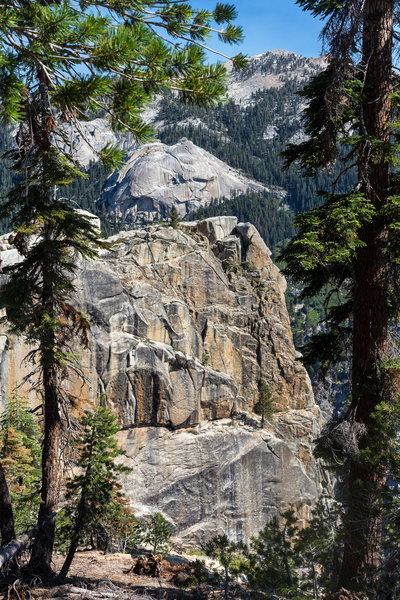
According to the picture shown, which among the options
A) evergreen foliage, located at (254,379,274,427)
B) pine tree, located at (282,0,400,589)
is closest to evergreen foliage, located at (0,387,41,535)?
pine tree, located at (282,0,400,589)

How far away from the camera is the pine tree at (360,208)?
6.69 meters

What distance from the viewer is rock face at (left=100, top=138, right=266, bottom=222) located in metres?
151

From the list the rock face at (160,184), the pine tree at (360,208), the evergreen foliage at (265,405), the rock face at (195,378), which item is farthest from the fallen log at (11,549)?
the rock face at (160,184)

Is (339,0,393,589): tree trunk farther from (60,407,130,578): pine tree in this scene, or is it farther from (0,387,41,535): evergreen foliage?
(0,387,41,535): evergreen foliage

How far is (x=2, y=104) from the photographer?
503 centimetres

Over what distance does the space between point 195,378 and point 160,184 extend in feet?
412

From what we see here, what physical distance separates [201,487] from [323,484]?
17981mm

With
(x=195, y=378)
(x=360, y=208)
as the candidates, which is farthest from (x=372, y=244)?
(x=195, y=378)

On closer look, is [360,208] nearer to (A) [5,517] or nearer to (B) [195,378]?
(A) [5,517]

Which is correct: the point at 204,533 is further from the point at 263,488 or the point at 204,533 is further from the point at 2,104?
the point at 2,104

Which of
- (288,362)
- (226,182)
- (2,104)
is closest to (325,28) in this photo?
(2,104)

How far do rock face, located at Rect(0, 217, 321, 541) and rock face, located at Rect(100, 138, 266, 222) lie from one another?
101515 millimetres

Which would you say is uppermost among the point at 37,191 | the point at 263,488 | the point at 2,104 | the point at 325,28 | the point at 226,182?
the point at 226,182

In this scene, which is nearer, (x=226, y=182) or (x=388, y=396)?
(x=388, y=396)
